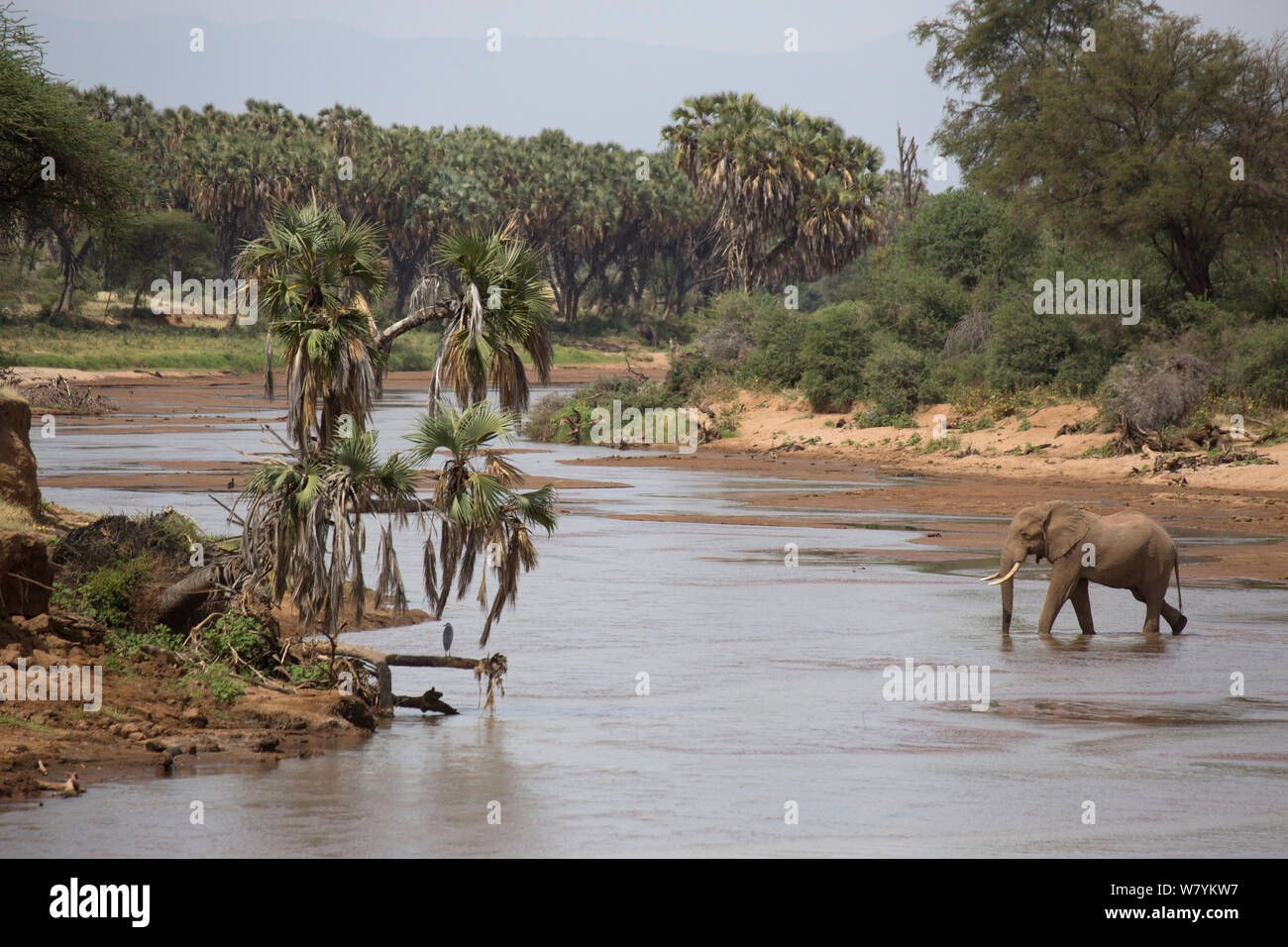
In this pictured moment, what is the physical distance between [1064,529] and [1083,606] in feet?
4.23

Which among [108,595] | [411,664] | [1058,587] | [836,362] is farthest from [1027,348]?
[108,595]

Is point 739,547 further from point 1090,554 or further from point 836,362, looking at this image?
point 836,362

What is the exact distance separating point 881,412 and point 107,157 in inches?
1135

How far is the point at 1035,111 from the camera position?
53156 mm

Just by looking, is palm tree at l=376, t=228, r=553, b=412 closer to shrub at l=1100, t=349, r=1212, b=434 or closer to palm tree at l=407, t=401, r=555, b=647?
palm tree at l=407, t=401, r=555, b=647

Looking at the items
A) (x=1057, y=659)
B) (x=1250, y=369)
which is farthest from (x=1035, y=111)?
(x=1057, y=659)

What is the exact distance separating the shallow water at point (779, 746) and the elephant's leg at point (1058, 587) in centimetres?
57

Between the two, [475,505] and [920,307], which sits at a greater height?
[920,307]

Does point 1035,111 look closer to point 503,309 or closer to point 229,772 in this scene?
point 503,309

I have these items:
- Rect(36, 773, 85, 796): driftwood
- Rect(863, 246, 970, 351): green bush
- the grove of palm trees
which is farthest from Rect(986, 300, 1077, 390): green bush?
Rect(36, 773, 85, 796): driftwood

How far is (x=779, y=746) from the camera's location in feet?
44.4

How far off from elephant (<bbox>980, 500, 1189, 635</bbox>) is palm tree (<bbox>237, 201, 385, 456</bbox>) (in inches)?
349

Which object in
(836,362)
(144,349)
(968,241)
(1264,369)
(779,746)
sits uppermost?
(968,241)

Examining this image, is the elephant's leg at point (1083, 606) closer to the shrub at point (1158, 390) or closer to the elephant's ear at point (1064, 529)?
the elephant's ear at point (1064, 529)
